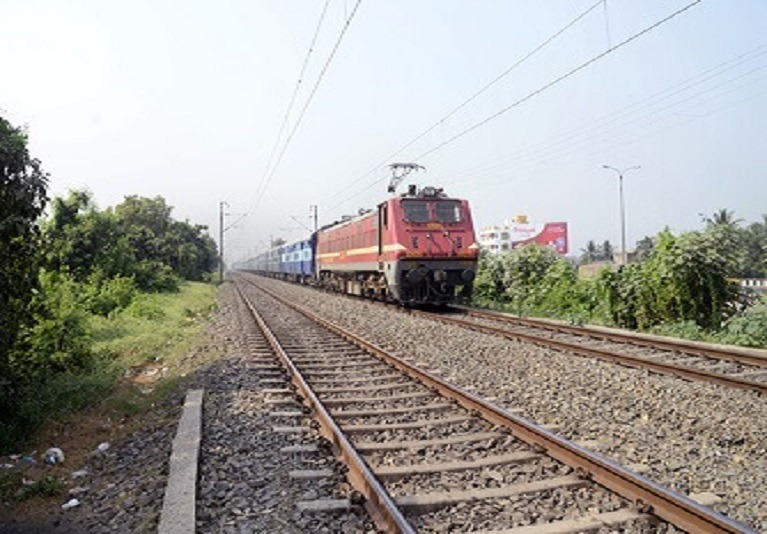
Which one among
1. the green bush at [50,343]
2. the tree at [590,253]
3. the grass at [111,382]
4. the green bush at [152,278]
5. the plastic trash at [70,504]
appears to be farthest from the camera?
the tree at [590,253]

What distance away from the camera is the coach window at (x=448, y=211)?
17.0m

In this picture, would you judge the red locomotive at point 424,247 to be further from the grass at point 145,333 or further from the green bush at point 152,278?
the green bush at point 152,278

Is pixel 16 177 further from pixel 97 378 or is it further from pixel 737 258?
pixel 737 258

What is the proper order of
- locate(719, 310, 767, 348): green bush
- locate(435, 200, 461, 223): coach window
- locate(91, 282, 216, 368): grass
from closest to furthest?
1. locate(719, 310, 767, 348): green bush
2. locate(91, 282, 216, 368): grass
3. locate(435, 200, 461, 223): coach window

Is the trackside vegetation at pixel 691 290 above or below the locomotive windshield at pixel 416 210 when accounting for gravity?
below

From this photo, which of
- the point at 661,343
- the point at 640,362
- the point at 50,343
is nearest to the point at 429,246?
the point at 661,343

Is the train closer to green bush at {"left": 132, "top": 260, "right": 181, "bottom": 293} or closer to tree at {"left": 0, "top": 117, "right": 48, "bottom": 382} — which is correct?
tree at {"left": 0, "top": 117, "right": 48, "bottom": 382}

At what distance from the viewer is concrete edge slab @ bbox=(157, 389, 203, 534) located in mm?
3637

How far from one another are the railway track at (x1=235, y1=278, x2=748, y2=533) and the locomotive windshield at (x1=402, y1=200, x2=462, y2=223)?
31.7 ft

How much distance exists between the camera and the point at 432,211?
1691 centimetres

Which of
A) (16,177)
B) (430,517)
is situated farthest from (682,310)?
(16,177)

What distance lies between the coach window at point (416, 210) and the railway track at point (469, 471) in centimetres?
956

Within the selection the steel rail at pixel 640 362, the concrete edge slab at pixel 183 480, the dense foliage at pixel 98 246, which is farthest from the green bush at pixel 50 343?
the steel rail at pixel 640 362

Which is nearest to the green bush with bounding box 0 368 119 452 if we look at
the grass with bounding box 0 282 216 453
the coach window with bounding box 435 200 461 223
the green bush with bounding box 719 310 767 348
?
the grass with bounding box 0 282 216 453
